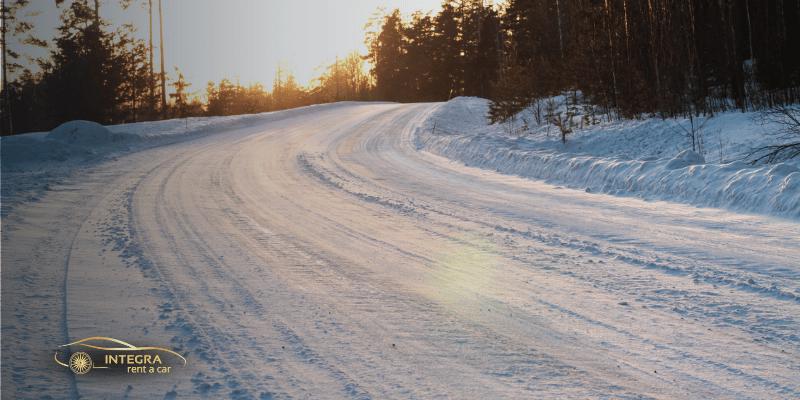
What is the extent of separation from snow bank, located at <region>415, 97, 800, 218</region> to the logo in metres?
6.72

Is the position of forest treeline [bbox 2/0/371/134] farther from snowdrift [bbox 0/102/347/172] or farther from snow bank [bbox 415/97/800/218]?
Result: snow bank [bbox 415/97/800/218]

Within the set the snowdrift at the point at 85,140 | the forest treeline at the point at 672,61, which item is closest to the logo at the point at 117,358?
the snowdrift at the point at 85,140

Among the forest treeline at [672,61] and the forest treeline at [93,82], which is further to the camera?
the forest treeline at [93,82]

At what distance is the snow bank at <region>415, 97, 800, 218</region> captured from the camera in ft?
23.4

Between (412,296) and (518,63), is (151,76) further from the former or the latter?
(412,296)

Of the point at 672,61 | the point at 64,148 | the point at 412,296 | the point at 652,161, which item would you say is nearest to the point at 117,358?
the point at 412,296

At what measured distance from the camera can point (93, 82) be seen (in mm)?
31641

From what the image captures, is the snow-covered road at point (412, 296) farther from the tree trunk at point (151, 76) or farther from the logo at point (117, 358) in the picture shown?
the tree trunk at point (151, 76)

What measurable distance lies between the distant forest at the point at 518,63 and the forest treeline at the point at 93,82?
95mm

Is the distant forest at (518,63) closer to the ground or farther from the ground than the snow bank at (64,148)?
farther from the ground

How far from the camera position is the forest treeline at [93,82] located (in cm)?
3167

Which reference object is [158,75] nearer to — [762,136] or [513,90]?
[513,90]

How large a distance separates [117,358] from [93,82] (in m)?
33.5

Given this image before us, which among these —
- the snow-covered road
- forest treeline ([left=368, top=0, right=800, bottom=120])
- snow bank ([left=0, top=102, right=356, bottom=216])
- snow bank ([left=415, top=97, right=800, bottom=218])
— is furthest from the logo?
forest treeline ([left=368, top=0, right=800, bottom=120])
